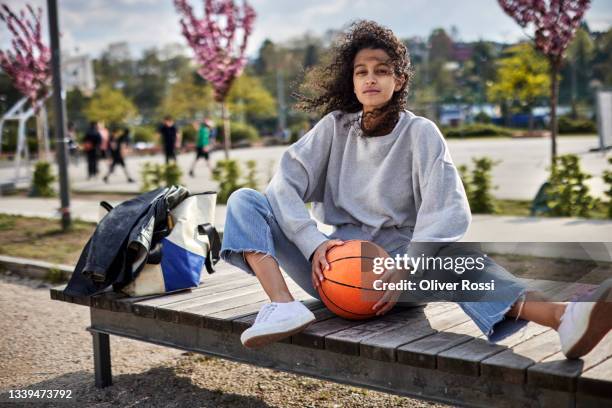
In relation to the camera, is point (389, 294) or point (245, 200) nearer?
point (389, 294)

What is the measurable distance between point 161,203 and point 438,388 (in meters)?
1.78

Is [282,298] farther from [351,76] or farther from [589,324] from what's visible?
[589,324]

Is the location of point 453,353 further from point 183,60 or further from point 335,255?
point 183,60

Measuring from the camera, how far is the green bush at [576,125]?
36591 mm

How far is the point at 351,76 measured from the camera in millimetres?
3453

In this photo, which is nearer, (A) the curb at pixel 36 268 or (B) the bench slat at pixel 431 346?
(B) the bench slat at pixel 431 346

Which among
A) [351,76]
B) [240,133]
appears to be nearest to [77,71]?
[351,76]

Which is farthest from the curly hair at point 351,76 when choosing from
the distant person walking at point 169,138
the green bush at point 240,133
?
the green bush at point 240,133

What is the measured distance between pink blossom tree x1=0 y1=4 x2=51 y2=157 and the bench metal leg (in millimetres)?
12658

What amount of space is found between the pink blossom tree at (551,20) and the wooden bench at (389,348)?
7127 mm

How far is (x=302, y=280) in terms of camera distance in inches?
135

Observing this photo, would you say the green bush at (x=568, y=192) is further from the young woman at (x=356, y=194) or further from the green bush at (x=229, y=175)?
the young woman at (x=356, y=194)

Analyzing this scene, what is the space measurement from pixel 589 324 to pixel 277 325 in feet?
3.65

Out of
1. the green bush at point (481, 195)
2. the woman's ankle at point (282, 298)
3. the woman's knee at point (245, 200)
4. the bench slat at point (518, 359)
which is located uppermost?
the woman's knee at point (245, 200)
